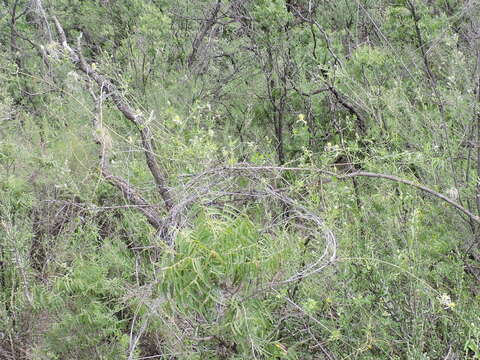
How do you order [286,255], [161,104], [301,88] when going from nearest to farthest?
[286,255] → [301,88] → [161,104]

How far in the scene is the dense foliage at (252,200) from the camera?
100.0 inches

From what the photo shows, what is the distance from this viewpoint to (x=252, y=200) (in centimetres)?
317

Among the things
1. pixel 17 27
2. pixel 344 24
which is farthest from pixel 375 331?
pixel 17 27

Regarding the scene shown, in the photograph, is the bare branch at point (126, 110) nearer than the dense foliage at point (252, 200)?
No

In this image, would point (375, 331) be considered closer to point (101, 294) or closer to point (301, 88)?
point (101, 294)

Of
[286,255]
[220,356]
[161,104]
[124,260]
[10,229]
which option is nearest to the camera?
[286,255]

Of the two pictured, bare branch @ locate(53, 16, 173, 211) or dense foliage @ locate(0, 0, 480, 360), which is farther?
bare branch @ locate(53, 16, 173, 211)

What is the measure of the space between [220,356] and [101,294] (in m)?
1.62

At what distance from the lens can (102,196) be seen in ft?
15.1

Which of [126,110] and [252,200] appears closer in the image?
[252,200]

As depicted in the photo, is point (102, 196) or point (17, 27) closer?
point (102, 196)

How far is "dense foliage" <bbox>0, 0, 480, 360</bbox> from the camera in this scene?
2.54m

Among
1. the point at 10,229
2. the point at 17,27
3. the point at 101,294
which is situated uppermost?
the point at 17,27

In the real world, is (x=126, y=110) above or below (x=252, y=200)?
above
